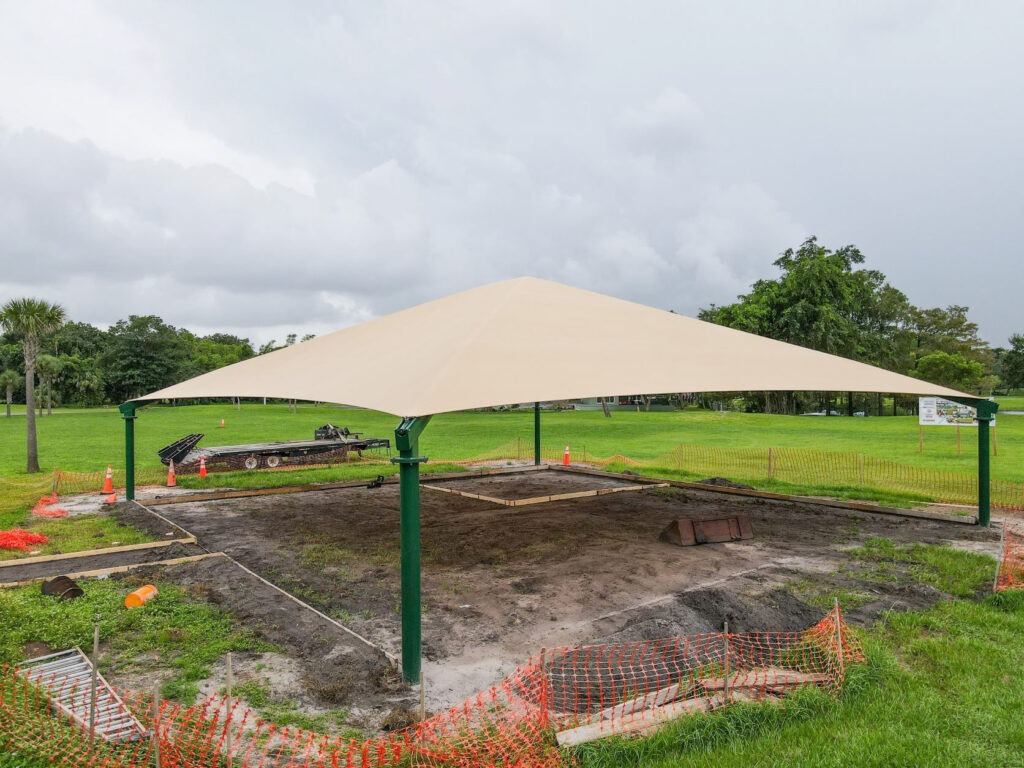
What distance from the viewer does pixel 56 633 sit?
6738mm

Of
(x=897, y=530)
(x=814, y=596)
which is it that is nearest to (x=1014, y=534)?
(x=897, y=530)

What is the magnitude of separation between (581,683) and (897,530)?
904 cm

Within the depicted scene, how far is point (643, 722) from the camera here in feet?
15.7

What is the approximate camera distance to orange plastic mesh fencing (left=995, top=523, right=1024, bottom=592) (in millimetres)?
8148

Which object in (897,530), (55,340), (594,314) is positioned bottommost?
(897,530)

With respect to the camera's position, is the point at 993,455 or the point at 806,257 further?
the point at 806,257

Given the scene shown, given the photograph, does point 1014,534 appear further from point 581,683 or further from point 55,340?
point 55,340

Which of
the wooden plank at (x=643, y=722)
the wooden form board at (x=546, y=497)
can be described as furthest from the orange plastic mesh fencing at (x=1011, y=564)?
the wooden form board at (x=546, y=497)

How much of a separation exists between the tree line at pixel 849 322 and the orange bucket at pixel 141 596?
53608 millimetres

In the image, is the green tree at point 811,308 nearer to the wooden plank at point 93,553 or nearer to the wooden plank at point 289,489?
the wooden plank at point 289,489

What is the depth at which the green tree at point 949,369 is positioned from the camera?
58188 millimetres

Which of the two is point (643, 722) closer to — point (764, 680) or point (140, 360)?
point (764, 680)

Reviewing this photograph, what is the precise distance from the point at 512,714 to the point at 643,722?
98 cm

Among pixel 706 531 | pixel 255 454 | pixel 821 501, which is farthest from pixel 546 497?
pixel 255 454
